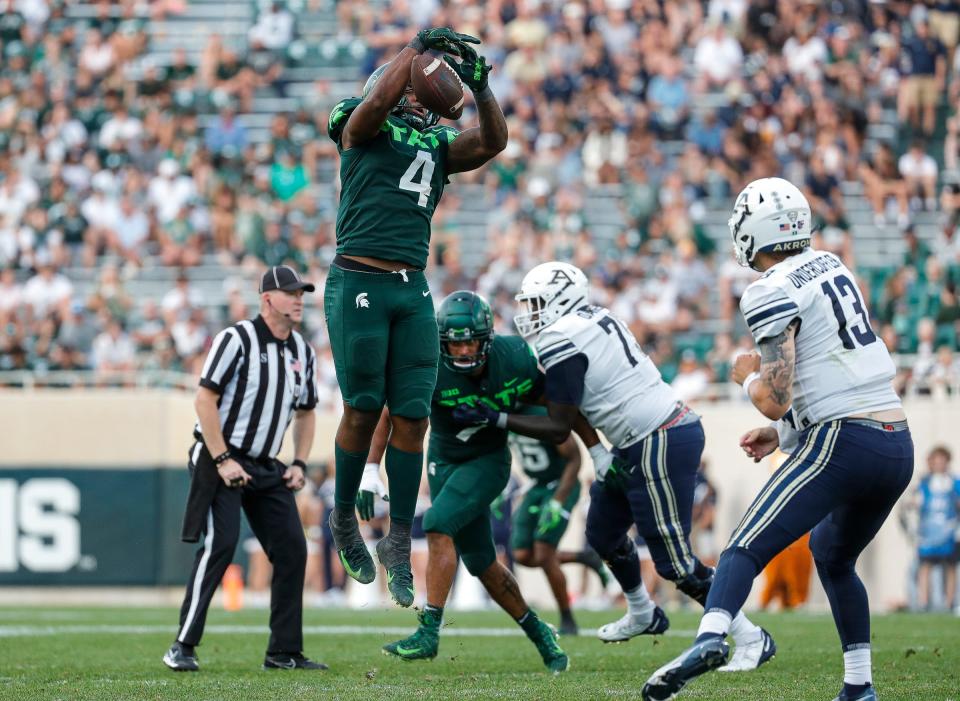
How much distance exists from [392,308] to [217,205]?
490 inches

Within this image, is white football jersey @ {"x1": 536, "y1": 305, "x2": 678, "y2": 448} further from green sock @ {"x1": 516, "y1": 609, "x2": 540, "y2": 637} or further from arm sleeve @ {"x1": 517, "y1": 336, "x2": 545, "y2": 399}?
green sock @ {"x1": 516, "y1": 609, "x2": 540, "y2": 637}

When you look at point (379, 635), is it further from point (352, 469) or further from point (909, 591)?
point (909, 591)

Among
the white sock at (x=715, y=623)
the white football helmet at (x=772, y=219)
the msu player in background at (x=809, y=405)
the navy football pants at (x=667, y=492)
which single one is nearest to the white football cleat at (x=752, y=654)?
the navy football pants at (x=667, y=492)

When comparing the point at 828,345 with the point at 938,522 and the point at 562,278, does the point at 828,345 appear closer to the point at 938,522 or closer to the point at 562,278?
the point at 562,278

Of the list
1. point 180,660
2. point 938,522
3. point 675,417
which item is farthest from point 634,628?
point 938,522

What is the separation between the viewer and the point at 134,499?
1659 centimetres

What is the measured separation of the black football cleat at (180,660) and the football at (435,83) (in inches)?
125

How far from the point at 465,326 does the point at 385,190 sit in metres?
1.64

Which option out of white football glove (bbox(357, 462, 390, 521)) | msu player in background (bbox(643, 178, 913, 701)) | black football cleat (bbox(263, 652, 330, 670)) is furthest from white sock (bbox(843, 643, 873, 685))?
black football cleat (bbox(263, 652, 330, 670))

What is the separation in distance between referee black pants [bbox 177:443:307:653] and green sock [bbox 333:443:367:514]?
1.40m

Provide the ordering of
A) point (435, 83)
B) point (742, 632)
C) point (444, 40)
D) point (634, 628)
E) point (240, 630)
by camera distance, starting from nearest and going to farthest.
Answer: point (444, 40) < point (435, 83) < point (742, 632) < point (634, 628) < point (240, 630)

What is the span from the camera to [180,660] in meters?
7.70

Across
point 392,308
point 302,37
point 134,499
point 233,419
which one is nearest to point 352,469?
point 392,308

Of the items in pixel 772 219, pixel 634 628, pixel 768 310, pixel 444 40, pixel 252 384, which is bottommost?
pixel 634 628
